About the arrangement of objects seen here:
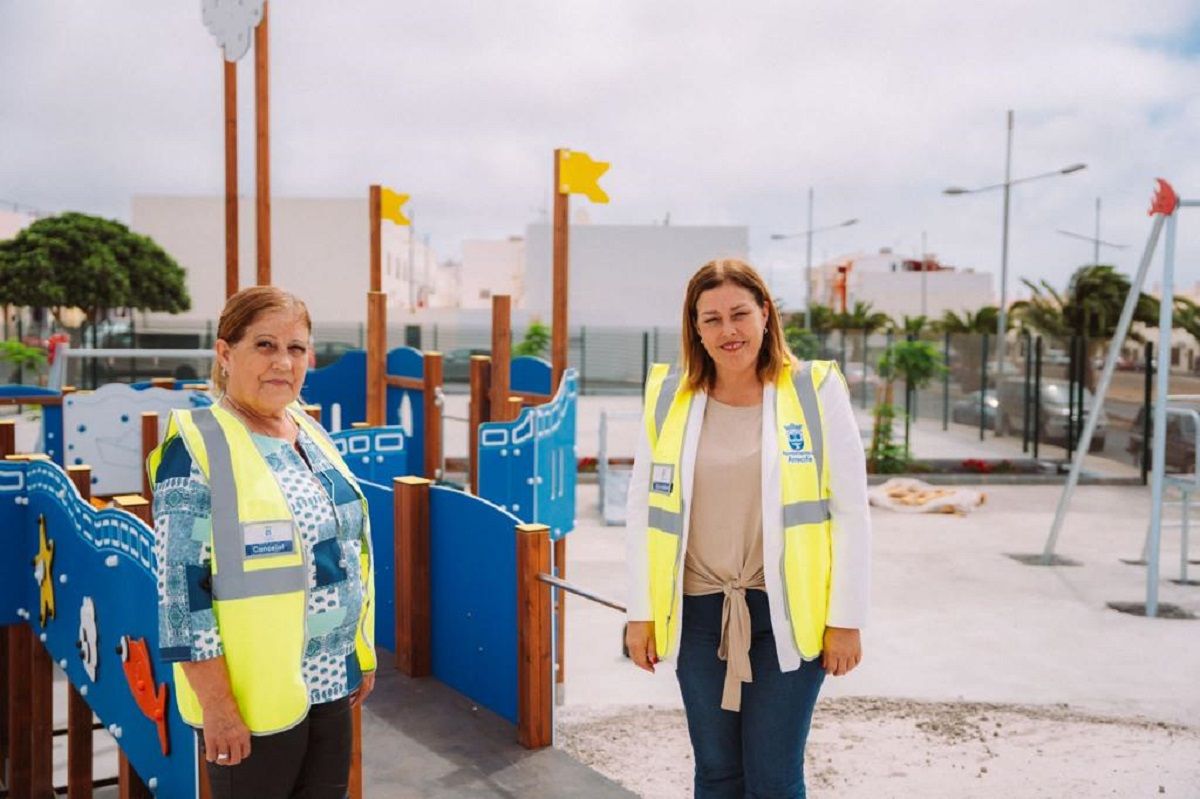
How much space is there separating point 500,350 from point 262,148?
296 centimetres

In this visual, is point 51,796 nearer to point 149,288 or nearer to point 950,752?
point 950,752

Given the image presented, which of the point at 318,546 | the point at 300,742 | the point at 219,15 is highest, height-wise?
the point at 219,15

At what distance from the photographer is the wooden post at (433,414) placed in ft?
29.1

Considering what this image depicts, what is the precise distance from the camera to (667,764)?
5.28 meters

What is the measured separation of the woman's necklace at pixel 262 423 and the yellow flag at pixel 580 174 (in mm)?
5153

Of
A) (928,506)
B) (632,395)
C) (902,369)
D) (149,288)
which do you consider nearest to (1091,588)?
(928,506)

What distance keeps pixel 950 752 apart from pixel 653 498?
3416mm

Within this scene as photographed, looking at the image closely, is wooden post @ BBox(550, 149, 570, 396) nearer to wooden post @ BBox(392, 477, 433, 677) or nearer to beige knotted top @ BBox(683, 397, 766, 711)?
wooden post @ BBox(392, 477, 433, 677)

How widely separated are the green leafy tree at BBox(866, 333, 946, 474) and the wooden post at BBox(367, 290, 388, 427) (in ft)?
28.3

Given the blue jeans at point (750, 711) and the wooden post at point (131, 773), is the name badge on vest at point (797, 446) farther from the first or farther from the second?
the wooden post at point (131, 773)

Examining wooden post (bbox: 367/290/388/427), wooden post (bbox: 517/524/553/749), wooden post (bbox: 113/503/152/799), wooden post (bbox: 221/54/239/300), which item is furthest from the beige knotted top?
wooden post (bbox: 221/54/239/300)

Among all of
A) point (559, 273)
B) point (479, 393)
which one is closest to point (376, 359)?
point (479, 393)

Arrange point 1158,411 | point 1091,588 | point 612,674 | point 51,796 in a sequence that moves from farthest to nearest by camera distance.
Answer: point 1091,588, point 1158,411, point 612,674, point 51,796

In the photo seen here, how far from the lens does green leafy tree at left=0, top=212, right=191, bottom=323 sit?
35469 millimetres
